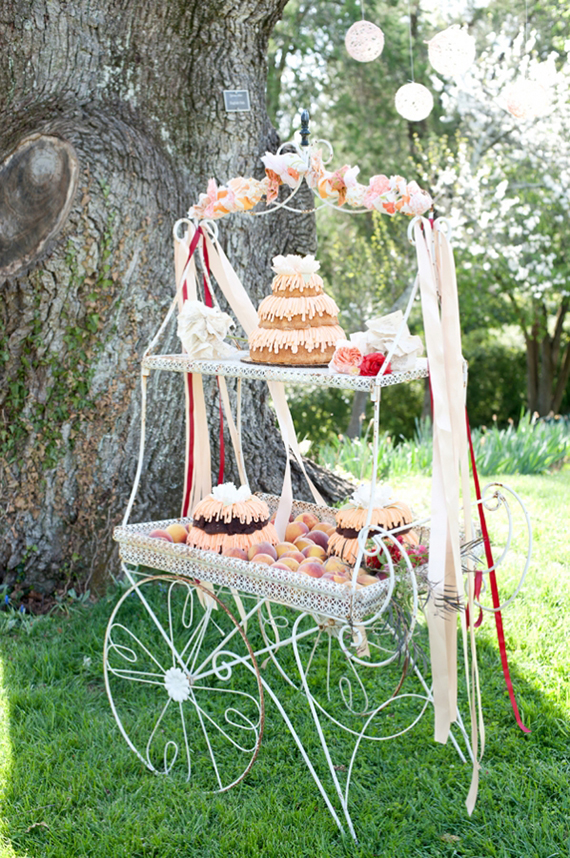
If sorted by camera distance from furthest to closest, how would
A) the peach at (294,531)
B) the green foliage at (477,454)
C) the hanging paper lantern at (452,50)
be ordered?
the green foliage at (477,454), the hanging paper lantern at (452,50), the peach at (294,531)

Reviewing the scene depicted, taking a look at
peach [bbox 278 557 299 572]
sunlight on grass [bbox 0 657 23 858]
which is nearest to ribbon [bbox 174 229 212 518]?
peach [bbox 278 557 299 572]

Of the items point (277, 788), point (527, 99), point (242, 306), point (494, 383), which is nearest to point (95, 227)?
point (242, 306)

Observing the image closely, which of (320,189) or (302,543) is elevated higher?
(320,189)

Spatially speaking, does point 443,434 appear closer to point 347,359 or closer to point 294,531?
point 347,359

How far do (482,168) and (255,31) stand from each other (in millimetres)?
6450

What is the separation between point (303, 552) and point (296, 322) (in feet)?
2.04

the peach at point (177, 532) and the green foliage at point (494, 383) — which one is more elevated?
the green foliage at point (494, 383)

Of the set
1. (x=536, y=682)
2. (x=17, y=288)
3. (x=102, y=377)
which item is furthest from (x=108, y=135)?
(x=536, y=682)

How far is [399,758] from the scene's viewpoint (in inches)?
90.5

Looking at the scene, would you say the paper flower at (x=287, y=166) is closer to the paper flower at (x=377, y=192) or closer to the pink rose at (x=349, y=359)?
the paper flower at (x=377, y=192)

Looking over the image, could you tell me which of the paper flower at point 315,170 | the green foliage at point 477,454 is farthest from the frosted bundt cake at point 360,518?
the green foliage at point 477,454

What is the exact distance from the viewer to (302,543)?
222cm

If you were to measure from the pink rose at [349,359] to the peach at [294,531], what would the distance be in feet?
2.19

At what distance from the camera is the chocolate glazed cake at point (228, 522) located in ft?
6.87
